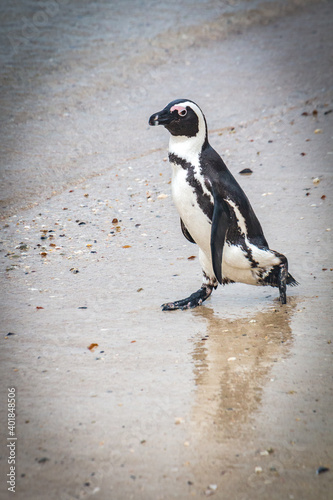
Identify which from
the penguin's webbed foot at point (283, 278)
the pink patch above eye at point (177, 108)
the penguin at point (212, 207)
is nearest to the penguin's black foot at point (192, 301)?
the penguin at point (212, 207)

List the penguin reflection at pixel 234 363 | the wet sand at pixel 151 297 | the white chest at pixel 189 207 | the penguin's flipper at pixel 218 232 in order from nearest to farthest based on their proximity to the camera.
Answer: the wet sand at pixel 151 297 → the penguin reflection at pixel 234 363 → the penguin's flipper at pixel 218 232 → the white chest at pixel 189 207

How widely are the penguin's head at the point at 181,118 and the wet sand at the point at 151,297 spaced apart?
34.4 inches

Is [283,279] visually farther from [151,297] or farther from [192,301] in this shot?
[151,297]

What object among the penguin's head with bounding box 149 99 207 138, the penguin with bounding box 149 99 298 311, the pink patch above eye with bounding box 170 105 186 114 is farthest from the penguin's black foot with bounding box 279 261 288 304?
the pink patch above eye with bounding box 170 105 186 114

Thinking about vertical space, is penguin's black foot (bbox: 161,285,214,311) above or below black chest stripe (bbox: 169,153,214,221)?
below

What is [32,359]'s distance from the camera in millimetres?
2668

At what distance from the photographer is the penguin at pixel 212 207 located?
3.01m

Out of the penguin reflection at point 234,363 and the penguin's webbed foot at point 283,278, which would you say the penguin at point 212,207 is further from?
the penguin reflection at point 234,363

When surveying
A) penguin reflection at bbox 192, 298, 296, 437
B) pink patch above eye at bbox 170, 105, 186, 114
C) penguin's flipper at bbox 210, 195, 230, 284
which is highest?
pink patch above eye at bbox 170, 105, 186, 114

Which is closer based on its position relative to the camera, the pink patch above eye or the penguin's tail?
the pink patch above eye

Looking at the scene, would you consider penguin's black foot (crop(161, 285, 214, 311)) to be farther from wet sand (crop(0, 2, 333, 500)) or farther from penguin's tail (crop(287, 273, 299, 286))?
penguin's tail (crop(287, 273, 299, 286))

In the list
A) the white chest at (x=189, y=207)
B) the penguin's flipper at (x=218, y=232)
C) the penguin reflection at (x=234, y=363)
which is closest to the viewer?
the penguin reflection at (x=234, y=363)

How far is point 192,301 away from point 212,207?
0.52 meters

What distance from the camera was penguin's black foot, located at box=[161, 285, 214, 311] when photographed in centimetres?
319
